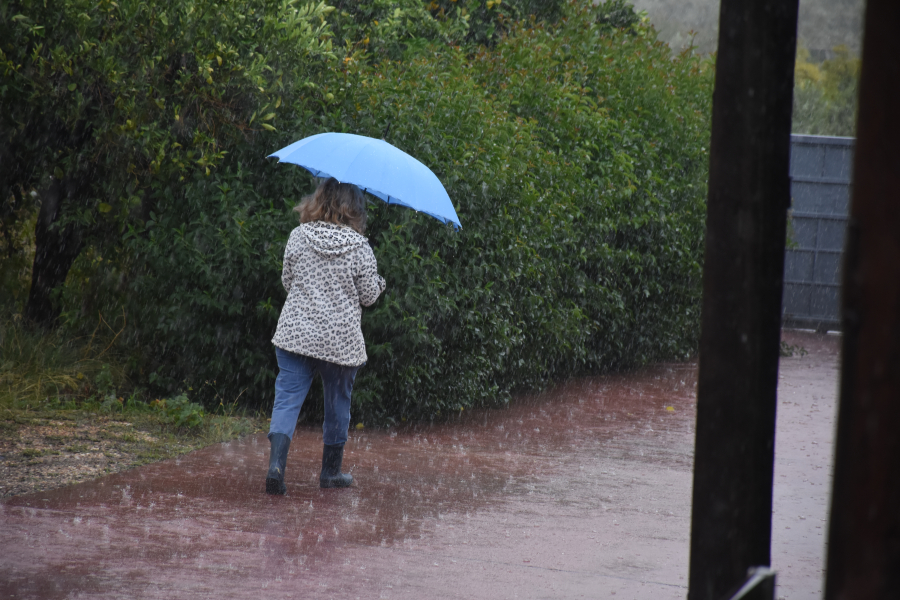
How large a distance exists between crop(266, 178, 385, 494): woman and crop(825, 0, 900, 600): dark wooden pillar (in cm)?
428

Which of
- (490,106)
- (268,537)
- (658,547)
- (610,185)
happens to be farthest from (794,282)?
(268,537)

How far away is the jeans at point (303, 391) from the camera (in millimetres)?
5949

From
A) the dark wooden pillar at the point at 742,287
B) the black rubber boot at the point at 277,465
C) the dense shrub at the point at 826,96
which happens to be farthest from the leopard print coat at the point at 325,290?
the dense shrub at the point at 826,96

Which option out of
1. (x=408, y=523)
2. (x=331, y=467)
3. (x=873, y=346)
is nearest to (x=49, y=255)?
(x=331, y=467)

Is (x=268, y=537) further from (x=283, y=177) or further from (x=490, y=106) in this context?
(x=490, y=106)

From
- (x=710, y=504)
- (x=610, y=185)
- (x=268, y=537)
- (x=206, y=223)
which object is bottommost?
(x=268, y=537)

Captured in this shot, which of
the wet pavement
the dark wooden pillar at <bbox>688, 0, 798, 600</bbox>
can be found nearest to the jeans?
the wet pavement

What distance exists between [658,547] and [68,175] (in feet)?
17.6

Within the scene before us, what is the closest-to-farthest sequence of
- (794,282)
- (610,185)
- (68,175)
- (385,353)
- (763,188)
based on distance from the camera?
(763,188) → (385,353) → (68,175) → (610,185) → (794,282)

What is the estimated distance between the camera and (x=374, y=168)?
6047mm

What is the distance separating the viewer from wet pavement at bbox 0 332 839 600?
455cm

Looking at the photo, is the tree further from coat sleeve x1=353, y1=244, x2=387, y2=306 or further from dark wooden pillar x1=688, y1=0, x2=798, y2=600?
dark wooden pillar x1=688, y1=0, x2=798, y2=600

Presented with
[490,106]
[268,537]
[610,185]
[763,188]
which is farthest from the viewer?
[610,185]

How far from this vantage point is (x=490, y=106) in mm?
8953
